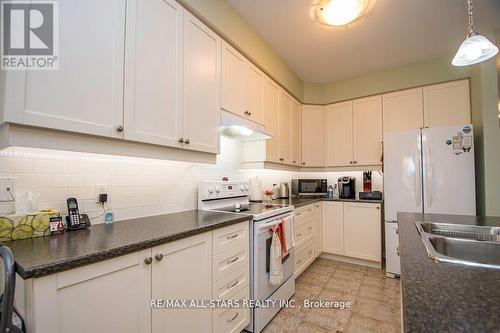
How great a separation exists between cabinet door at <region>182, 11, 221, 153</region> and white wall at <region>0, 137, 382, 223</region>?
37cm

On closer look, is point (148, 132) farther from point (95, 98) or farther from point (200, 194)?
point (200, 194)

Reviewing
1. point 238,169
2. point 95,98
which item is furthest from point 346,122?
point 95,98

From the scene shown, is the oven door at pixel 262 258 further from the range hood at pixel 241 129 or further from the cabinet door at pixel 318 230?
the cabinet door at pixel 318 230

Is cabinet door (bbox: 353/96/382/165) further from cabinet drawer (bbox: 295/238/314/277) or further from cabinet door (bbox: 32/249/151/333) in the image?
cabinet door (bbox: 32/249/151/333)

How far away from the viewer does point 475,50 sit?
1423mm

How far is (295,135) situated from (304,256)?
1.68 m

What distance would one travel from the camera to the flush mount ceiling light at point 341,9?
72.9 inches

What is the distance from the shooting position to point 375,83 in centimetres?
334

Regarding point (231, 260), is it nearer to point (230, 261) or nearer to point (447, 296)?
point (230, 261)

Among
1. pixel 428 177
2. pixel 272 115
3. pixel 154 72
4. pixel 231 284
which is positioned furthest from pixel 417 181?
pixel 154 72

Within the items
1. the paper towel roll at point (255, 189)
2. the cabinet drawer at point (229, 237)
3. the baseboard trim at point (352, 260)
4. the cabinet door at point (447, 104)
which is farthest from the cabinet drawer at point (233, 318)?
the cabinet door at point (447, 104)

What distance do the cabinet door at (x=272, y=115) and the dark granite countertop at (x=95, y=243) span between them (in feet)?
4.70

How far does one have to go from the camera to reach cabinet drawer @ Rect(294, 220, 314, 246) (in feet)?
8.64

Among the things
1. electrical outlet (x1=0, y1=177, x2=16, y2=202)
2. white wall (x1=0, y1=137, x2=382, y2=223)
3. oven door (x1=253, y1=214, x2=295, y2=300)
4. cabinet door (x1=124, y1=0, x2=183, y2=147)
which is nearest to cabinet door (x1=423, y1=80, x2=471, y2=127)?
oven door (x1=253, y1=214, x2=295, y2=300)
